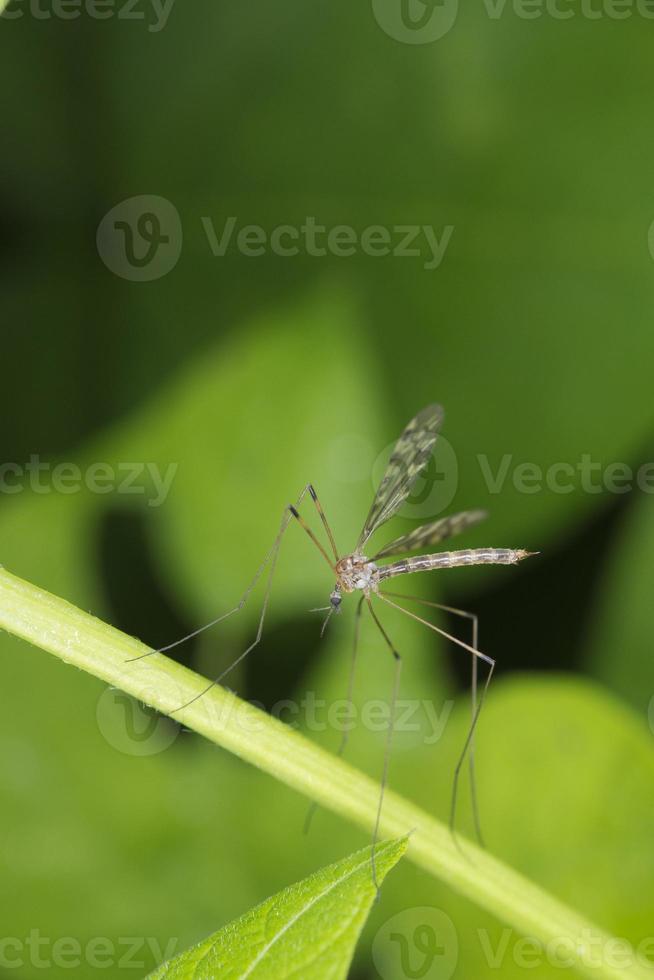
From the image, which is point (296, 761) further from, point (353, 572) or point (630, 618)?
point (630, 618)

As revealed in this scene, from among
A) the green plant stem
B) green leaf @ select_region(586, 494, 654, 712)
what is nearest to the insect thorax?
green leaf @ select_region(586, 494, 654, 712)

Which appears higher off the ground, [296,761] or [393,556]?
[393,556]

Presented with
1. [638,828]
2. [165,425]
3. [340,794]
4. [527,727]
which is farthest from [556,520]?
[340,794]

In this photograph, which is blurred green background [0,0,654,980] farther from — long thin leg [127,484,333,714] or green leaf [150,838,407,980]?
green leaf [150,838,407,980]

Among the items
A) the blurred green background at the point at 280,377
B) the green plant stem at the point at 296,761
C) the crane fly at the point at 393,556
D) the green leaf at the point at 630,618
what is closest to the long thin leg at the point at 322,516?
the crane fly at the point at 393,556

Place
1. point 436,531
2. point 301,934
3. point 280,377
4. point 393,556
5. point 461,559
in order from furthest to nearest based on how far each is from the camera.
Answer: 1. point 280,377
2. point 393,556
3. point 461,559
4. point 436,531
5. point 301,934

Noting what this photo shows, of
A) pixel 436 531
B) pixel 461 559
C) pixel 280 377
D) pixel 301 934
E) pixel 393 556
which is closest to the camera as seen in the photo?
pixel 301 934

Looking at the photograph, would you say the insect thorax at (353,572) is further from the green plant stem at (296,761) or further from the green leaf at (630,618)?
the green plant stem at (296,761)

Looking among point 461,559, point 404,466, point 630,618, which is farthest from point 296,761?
point 630,618
